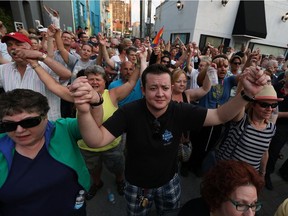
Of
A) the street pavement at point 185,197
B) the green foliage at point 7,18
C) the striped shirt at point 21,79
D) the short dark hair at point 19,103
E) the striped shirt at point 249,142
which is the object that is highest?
the green foliage at point 7,18

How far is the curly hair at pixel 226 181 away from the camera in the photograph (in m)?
1.23

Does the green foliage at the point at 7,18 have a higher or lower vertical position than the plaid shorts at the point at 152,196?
higher

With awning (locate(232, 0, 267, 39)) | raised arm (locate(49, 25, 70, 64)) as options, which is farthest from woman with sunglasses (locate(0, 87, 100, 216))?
awning (locate(232, 0, 267, 39))

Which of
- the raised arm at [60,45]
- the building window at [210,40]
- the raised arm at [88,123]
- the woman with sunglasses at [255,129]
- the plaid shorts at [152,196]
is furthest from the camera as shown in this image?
the building window at [210,40]

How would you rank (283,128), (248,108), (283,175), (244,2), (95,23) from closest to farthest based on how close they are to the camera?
(248,108) → (283,128) → (283,175) → (244,2) → (95,23)

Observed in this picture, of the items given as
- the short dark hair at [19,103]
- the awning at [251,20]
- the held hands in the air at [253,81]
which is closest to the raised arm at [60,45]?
the short dark hair at [19,103]

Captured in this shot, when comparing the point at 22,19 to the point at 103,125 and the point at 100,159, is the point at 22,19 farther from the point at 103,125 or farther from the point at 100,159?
the point at 103,125

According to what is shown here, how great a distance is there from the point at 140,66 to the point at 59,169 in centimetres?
165

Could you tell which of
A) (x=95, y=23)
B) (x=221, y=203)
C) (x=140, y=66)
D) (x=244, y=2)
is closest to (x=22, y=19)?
(x=140, y=66)

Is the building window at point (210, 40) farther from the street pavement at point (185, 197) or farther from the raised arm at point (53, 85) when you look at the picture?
the raised arm at point (53, 85)

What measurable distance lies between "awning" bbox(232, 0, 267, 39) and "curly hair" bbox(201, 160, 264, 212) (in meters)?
16.3

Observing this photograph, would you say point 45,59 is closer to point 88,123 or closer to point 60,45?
point 88,123

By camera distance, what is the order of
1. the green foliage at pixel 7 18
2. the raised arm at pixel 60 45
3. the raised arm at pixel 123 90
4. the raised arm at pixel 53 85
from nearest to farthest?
1. the raised arm at pixel 53 85
2. the raised arm at pixel 123 90
3. the raised arm at pixel 60 45
4. the green foliage at pixel 7 18

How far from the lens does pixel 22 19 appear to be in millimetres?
11961
